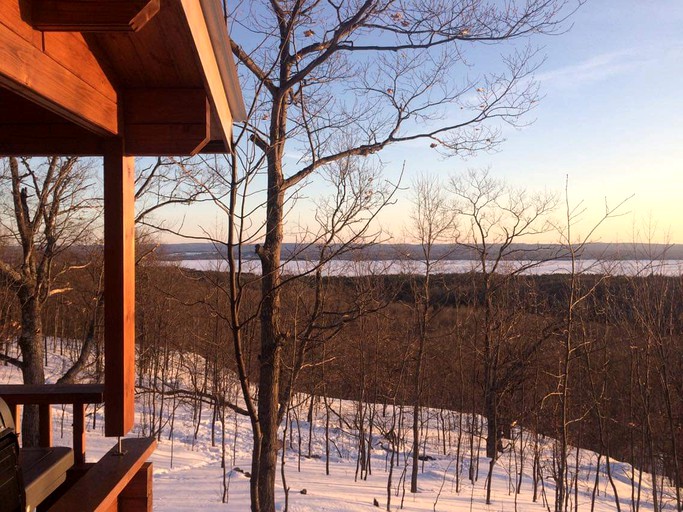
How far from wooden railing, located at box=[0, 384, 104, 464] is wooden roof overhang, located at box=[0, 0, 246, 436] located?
Answer: 0.93 ft

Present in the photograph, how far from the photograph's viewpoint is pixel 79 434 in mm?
2637

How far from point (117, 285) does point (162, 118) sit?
751 mm

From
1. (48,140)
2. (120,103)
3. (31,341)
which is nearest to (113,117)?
(120,103)

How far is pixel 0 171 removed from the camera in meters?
8.59

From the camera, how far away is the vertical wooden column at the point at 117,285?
2.31 metres

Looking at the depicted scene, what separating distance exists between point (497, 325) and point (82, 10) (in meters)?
13.8

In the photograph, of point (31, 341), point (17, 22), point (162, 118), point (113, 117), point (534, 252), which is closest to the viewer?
point (17, 22)

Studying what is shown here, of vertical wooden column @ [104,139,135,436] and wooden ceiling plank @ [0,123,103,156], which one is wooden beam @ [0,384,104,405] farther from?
wooden ceiling plank @ [0,123,103,156]

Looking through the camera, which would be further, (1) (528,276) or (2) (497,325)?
(1) (528,276)

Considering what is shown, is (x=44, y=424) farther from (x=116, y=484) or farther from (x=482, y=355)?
(x=482, y=355)

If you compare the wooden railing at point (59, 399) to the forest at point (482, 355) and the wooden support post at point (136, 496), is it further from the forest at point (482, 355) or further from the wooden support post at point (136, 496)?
the forest at point (482, 355)

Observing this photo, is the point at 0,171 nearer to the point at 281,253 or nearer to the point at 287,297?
the point at 281,253

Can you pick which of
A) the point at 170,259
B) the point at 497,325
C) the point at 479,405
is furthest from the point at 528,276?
the point at 170,259

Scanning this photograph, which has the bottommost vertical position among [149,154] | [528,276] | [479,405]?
[479,405]
